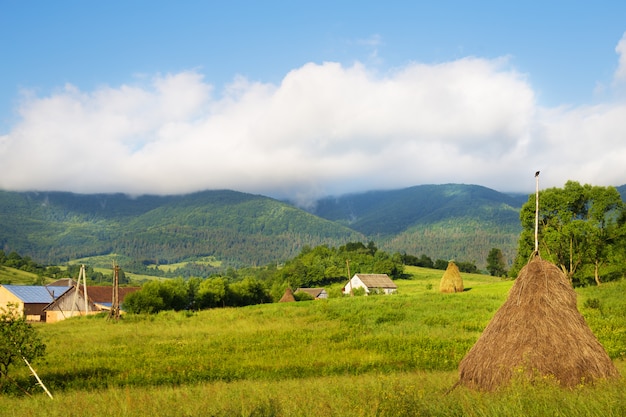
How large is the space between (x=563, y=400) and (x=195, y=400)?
28.8 ft

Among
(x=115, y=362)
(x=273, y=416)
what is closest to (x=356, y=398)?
(x=273, y=416)

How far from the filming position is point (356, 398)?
38.8 feet

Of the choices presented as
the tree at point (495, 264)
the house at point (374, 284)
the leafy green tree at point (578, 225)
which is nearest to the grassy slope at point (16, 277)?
the house at point (374, 284)

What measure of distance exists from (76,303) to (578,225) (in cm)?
6797

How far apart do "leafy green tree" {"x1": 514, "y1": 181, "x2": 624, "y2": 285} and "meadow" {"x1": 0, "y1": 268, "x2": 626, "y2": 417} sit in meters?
9.14

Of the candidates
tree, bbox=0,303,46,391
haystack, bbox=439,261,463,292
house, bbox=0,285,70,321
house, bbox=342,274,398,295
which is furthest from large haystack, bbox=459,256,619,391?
house, bbox=342,274,398,295

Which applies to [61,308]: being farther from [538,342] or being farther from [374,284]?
[538,342]

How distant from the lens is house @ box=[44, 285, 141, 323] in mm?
76713

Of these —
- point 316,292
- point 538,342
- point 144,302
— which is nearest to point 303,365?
point 538,342

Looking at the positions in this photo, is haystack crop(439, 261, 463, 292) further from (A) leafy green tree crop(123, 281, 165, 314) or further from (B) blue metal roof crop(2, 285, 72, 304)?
(B) blue metal roof crop(2, 285, 72, 304)

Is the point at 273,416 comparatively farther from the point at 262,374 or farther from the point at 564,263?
the point at 564,263

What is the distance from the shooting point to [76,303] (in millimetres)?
78938

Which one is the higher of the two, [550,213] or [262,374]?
[550,213]

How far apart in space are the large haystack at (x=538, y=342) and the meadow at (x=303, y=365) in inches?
24.0
